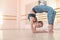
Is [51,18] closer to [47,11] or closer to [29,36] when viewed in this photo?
[47,11]

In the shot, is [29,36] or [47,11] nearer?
[29,36]

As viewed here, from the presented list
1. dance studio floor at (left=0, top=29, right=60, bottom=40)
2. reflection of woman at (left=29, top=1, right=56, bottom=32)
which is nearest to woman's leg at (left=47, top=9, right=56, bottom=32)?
reflection of woman at (left=29, top=1, right=56, bottom=32)

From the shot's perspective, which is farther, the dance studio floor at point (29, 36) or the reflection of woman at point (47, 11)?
the reflection of woman at point (47, 11)

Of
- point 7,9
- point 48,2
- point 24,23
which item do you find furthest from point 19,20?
point 48,2

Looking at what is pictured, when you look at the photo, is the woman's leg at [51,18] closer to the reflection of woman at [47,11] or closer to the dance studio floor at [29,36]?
the reflection of woman at [47,11]

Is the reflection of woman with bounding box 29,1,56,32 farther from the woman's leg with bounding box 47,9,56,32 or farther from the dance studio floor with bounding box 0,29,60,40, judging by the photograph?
the dance studio floor with bounding box 0,29,60,40

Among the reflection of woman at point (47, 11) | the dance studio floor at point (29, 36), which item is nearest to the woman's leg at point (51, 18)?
the reflection of woman at point (47, 11)

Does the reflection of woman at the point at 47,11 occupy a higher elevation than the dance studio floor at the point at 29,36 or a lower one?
higher

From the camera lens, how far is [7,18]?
4.23 ft

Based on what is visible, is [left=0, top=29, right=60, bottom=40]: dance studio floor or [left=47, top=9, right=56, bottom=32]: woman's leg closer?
[left=0, top=29, right=60, bottom=40]: dance studio floor

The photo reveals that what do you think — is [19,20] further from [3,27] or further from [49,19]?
[49,19]

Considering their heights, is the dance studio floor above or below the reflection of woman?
below

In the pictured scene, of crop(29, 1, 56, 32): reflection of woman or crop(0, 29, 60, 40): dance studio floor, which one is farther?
crop(29, 1, 56, 32): reflection of woman

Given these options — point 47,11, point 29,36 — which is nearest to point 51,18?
→ point 47,11
